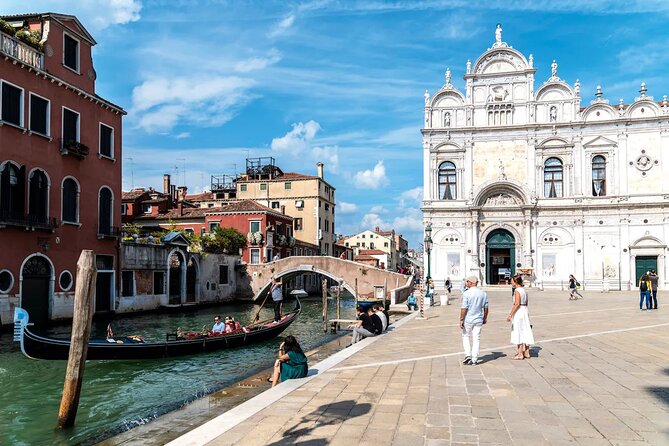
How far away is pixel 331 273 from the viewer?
3356 cm

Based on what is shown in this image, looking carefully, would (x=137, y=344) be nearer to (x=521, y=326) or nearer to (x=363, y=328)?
(x=363, y=328)

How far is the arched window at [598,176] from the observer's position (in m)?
33.4

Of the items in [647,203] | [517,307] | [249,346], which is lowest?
[249,346]

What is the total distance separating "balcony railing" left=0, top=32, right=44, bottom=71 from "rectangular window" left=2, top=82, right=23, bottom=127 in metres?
1.04

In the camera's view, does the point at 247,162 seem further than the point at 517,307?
Yes

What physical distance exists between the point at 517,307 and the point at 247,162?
43801mm

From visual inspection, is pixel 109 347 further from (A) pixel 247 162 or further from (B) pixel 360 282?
(A) pixel 247 162

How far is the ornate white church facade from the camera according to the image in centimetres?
3228

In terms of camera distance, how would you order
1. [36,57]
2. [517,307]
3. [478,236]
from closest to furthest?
[517,307] < [36,57] < [478,236]

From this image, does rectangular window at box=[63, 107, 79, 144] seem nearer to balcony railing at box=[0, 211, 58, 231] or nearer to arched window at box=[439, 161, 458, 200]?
balcony railing at box=[0, 211, 58, 231]

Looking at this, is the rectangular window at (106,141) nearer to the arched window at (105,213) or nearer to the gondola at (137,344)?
the arched window at (105,213)

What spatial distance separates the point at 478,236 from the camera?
112 feet

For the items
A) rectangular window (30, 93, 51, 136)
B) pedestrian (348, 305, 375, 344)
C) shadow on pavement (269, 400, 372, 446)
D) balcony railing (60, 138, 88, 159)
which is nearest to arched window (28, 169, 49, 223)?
balcony railing (60, 138, 88, 159)

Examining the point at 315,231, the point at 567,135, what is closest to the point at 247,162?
the point at 315,231
